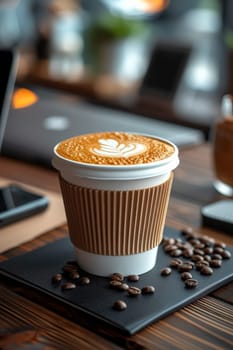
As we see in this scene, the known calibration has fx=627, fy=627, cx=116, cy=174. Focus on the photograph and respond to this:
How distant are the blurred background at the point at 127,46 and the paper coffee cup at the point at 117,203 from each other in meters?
2.06

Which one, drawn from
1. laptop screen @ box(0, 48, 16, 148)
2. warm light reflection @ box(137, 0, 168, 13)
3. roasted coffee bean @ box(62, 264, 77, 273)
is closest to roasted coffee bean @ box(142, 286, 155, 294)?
roasted coffee bean @ box(62, 264, 77, 273)

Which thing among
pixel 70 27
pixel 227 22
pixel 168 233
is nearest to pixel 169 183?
pixel 168 233

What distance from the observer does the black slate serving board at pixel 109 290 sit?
0.75 meters

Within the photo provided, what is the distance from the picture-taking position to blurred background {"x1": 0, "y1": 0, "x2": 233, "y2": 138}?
3271 mm

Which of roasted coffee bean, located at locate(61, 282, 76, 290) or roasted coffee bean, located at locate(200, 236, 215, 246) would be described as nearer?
roasted coffee bean, located at locate(61, 282, 76, 290)

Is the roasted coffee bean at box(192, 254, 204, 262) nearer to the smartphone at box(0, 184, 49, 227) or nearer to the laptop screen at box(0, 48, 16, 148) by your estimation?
the smartphone at box(0, 184, 49, 227)

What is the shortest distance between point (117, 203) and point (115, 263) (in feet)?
0.29

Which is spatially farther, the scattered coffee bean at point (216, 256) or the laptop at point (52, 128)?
the laptop at point (52, 128)

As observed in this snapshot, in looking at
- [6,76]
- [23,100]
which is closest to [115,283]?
[6,76]

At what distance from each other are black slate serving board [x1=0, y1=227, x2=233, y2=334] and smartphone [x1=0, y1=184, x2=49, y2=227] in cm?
13

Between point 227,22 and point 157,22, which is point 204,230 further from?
point 157,22

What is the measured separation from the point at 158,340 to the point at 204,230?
36 cm

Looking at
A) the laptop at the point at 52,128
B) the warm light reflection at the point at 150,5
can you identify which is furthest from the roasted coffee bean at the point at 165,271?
the warm light reflection at the point at 150,5

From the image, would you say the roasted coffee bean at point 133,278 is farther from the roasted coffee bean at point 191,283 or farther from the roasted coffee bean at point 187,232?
the roasted coffee bean at point 187,232
